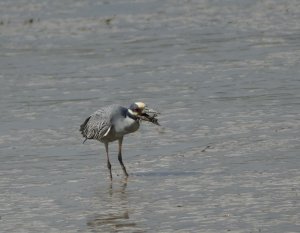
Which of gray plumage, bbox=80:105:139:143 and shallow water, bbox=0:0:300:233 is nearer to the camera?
shallow water, bbox=0:0:300:233

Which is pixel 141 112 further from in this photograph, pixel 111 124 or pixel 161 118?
pixel 161 118

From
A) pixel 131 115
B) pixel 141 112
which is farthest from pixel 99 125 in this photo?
pixel 141 112

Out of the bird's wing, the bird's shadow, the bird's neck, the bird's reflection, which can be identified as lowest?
the bird's shadow

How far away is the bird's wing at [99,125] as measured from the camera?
13578 mm

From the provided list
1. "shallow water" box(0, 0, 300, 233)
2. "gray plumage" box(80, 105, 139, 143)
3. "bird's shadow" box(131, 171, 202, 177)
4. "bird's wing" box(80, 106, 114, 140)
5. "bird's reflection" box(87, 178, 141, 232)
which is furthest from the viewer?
"bird's wing" box(80, 106, 114, 140)

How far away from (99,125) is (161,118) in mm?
3105

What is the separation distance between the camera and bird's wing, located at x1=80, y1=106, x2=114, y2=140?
13.6m

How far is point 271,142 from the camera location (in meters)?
14.6

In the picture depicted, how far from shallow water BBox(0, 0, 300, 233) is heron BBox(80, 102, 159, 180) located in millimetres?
446

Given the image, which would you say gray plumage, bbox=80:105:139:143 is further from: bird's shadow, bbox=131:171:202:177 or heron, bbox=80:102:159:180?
bird's shadow, bbox=131:171:202:177

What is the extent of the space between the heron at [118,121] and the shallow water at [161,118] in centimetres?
45

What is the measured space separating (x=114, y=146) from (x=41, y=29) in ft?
40.0

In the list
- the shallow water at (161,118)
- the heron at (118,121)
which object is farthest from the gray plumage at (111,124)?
the shallow water at (161,118)

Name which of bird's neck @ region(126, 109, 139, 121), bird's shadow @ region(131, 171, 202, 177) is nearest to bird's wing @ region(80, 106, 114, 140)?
bird's neck @ region(126, 109, 139, 121)
